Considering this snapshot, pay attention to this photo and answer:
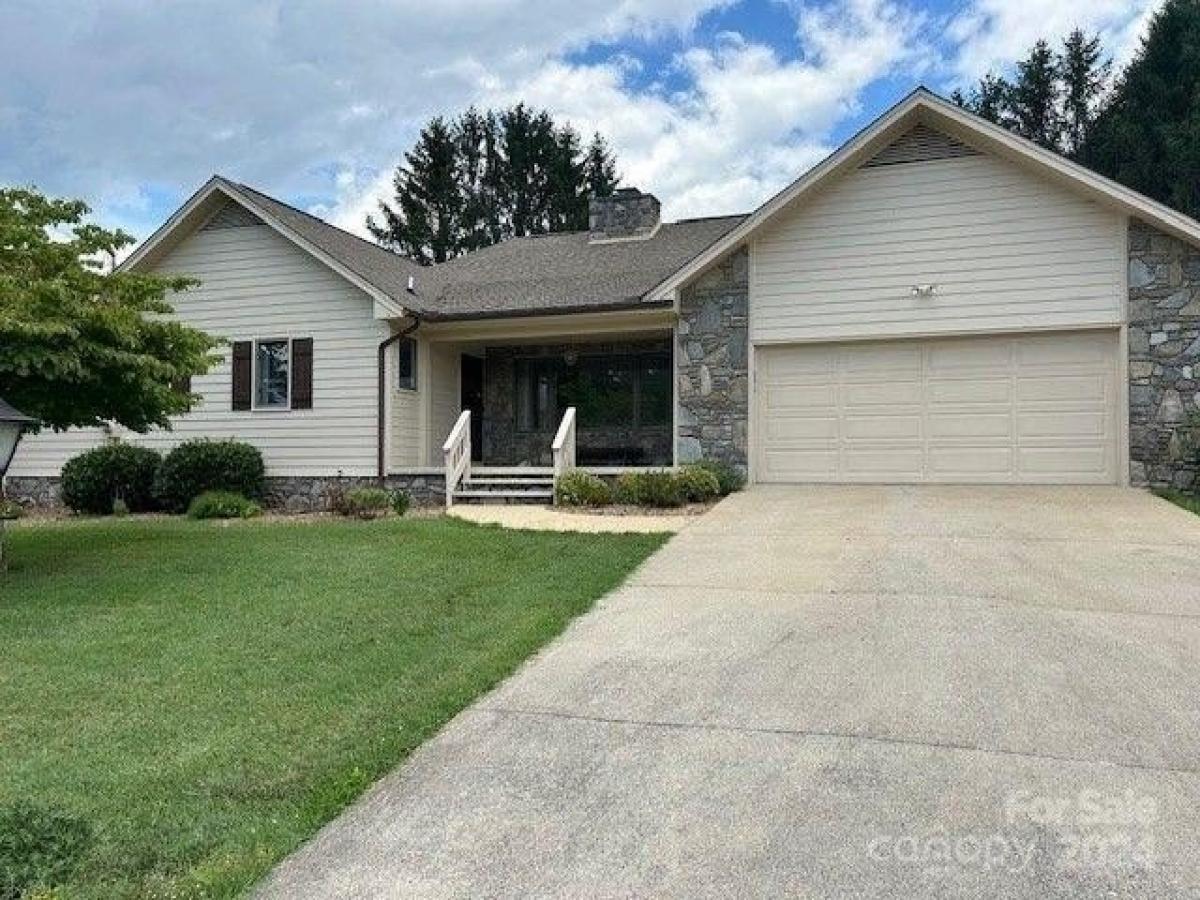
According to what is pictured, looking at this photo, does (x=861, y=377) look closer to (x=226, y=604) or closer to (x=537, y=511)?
(x=537, y=511)

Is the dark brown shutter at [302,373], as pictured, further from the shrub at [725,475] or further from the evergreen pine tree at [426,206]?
the evergreen pine tree at [426,206]

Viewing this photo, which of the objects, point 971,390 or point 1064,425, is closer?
point 1064,425

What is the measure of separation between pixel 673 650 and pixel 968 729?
1.84m

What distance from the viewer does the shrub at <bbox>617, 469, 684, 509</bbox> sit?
1170 centimetres

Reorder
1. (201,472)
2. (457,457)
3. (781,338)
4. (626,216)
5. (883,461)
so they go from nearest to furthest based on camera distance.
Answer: (883,461), (781,338), (457,457), (201,472), (626,216)

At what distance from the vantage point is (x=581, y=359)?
16688 mm

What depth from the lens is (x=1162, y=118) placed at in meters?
25.5

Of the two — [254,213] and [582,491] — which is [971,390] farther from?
[254,213]

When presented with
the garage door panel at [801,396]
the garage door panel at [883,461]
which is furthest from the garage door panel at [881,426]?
the garage door panel at [801,396]

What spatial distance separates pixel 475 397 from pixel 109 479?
20.7 ft

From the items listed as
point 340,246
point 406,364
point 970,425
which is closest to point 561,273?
point 406,364

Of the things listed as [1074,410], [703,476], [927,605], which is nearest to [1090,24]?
[1074,410]

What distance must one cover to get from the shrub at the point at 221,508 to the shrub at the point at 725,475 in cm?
655

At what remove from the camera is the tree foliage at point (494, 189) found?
37750 millimetres
